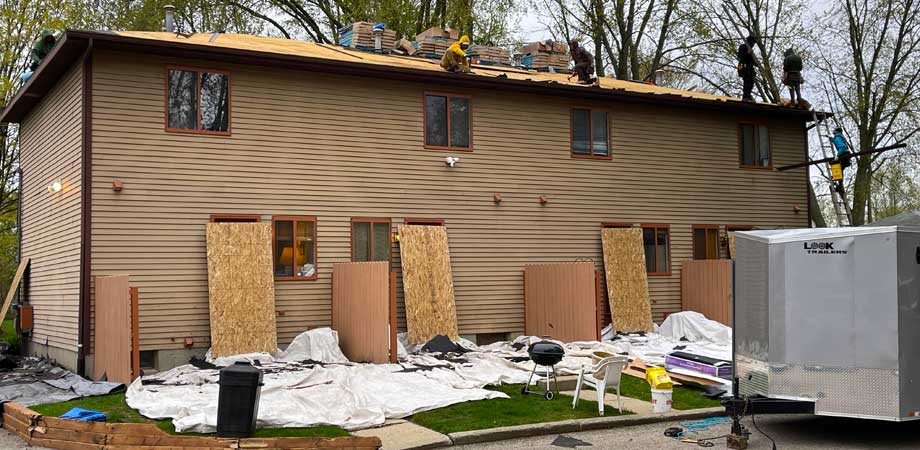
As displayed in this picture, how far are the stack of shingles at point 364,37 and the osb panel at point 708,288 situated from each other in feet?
29.1

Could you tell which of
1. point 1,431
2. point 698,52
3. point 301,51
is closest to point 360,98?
point 301,51

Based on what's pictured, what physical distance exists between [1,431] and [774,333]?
9348mm

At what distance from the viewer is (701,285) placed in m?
20.3

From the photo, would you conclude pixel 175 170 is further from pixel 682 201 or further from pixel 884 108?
pixel 884 108

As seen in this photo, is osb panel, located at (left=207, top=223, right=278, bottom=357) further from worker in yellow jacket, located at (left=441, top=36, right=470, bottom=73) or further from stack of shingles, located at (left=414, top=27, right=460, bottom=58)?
stack of shingles, located at (left=414, top=27, right=460, bottom=58)

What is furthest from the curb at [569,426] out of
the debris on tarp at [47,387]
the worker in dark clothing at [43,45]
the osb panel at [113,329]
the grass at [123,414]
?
the worker in dark clothing at [43,45]

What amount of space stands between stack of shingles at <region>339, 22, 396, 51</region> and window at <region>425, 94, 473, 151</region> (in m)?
3.55

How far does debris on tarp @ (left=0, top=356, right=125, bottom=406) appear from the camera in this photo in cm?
1238

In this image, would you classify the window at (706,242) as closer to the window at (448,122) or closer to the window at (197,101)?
the window at (448,122)

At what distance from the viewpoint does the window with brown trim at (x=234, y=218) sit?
15.9 m

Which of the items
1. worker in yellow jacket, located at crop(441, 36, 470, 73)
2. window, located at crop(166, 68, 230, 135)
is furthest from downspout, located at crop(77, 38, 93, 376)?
worker in yellow jacket, located at crop(441, 36, 470, 73)

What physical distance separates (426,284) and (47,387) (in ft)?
22.8

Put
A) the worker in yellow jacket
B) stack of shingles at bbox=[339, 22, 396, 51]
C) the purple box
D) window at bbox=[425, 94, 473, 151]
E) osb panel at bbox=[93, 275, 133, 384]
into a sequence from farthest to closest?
stack of shingles at bbox=[339, 22, 396, 51] → the worker in yellow jacket → window at bbox=[425, 94, 473, 151] → osb panel at bbox=[93, 275, 133, 384] → the purple box

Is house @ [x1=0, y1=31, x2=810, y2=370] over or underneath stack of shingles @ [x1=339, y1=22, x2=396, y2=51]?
underneath
